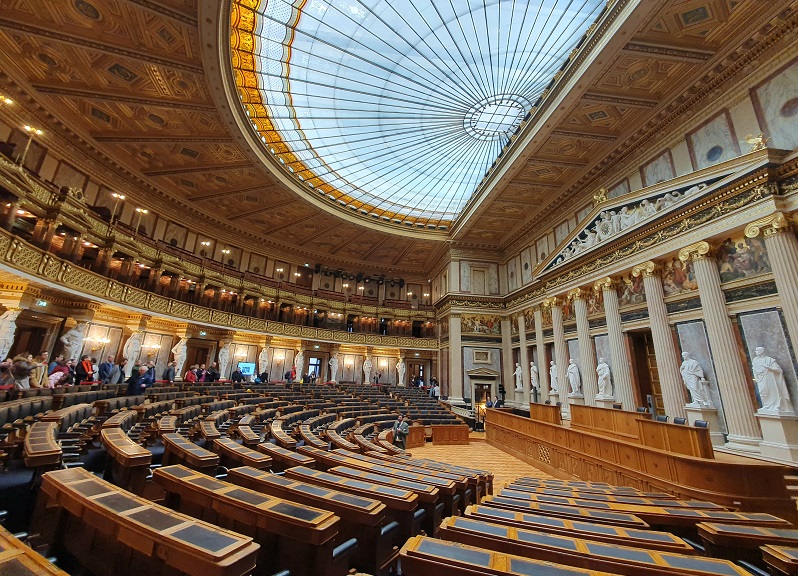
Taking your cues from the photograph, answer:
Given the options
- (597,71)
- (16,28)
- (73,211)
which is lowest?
(73,211)

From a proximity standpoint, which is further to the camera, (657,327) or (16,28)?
(657,327)

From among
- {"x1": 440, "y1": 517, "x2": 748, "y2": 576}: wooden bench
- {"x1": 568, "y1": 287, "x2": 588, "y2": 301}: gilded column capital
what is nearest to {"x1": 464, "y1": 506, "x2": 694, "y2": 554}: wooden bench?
{"x1": 440, "y1": 517, "x2": 748, "y2": 576}: wooden bench

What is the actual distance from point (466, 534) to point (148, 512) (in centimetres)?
166

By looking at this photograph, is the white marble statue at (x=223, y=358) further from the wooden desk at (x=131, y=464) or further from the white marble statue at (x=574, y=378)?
the white marble statue at (x=574, y=378)

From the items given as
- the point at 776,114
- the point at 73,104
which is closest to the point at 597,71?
the point at 776,114

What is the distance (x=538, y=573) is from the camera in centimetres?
135

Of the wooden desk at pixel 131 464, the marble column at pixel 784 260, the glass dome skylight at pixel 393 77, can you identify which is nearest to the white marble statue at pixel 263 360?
the glass dome skylight at pixel 393 77

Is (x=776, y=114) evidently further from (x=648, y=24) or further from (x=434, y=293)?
(x=434, y=293)

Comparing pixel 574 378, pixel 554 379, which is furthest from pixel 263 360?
pixel 574 378

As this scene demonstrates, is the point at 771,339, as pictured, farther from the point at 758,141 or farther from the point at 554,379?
the point at 554,379

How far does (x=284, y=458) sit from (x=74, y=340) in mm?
14036

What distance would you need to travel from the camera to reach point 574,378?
14.5m

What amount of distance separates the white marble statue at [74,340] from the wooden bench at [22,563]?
50.2 feet

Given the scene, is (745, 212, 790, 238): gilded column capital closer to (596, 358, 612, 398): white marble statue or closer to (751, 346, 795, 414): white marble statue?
(751, 346, 795, 414): white marble statue
